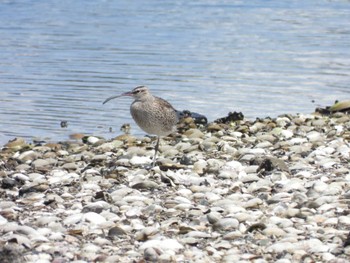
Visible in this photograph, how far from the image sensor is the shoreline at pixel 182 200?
7.21 metres

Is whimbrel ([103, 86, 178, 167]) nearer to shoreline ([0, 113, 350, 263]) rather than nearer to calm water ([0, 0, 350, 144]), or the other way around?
shoreline ([0, 113, 350, 263])

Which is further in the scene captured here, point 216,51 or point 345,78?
point 216,51

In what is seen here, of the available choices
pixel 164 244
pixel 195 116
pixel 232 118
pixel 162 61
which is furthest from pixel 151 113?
pixel 162 61

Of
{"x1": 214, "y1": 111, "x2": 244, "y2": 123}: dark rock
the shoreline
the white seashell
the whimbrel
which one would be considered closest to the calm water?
{"x1": 214, "y1": 111, "x2": 244, "y2": 123}: dark rock

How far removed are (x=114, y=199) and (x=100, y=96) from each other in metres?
8.66

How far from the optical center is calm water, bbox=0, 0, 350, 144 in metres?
16.2

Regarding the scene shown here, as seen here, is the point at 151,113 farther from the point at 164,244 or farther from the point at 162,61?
the point at 162,61

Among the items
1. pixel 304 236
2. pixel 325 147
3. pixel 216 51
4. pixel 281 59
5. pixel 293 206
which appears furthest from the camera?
pixel 216 51

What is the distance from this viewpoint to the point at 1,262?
665 centimetres

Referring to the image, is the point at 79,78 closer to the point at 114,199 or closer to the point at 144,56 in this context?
the point at 144,56

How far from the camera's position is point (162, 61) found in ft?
68.9

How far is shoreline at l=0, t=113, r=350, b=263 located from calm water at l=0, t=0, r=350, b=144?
297 cm

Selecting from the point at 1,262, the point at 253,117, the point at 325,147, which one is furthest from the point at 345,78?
the point at 1,262

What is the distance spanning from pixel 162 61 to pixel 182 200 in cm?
1246
